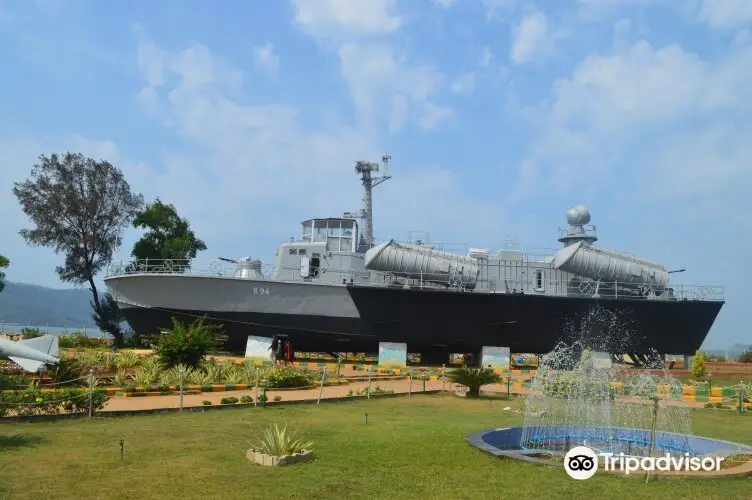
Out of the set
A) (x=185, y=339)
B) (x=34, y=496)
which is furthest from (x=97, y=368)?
(x=34, y=496)

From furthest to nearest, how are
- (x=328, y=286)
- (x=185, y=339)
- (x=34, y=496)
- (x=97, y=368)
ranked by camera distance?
1. (x=328, y=286)
2. (x=97, y=368)
3. (x=185, y=339)
4. (x=34, y=496)

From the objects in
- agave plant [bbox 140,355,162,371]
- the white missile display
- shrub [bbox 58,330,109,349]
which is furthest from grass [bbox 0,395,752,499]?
shrub [bbox 58,330,109,349]

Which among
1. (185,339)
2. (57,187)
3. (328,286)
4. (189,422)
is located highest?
(57,187)

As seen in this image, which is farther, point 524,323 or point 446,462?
point 524,323

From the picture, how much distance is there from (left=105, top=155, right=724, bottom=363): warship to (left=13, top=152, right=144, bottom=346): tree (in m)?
12.4

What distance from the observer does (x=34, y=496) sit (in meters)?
6.96

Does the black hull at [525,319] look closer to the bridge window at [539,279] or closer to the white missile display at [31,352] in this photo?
the bridge window at [539,279]

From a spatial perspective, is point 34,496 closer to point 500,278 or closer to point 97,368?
point 97,368

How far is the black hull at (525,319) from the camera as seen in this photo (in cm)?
2947

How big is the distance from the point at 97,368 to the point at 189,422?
11.9m

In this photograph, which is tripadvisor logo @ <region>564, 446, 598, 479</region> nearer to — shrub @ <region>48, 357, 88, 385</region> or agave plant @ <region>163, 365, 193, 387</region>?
agave plant @ <region>163, 365, 193, 387</region>

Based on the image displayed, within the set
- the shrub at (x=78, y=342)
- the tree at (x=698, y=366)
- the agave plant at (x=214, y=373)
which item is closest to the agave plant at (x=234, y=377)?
the agave plant at (x=214, y=373)

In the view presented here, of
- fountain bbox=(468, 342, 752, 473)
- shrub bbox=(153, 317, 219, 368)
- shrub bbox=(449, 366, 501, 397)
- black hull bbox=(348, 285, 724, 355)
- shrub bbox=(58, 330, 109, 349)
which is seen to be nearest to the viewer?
fountain bbox=(468, 342, 752, 473)

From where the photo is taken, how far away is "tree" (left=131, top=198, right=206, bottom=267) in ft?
152
